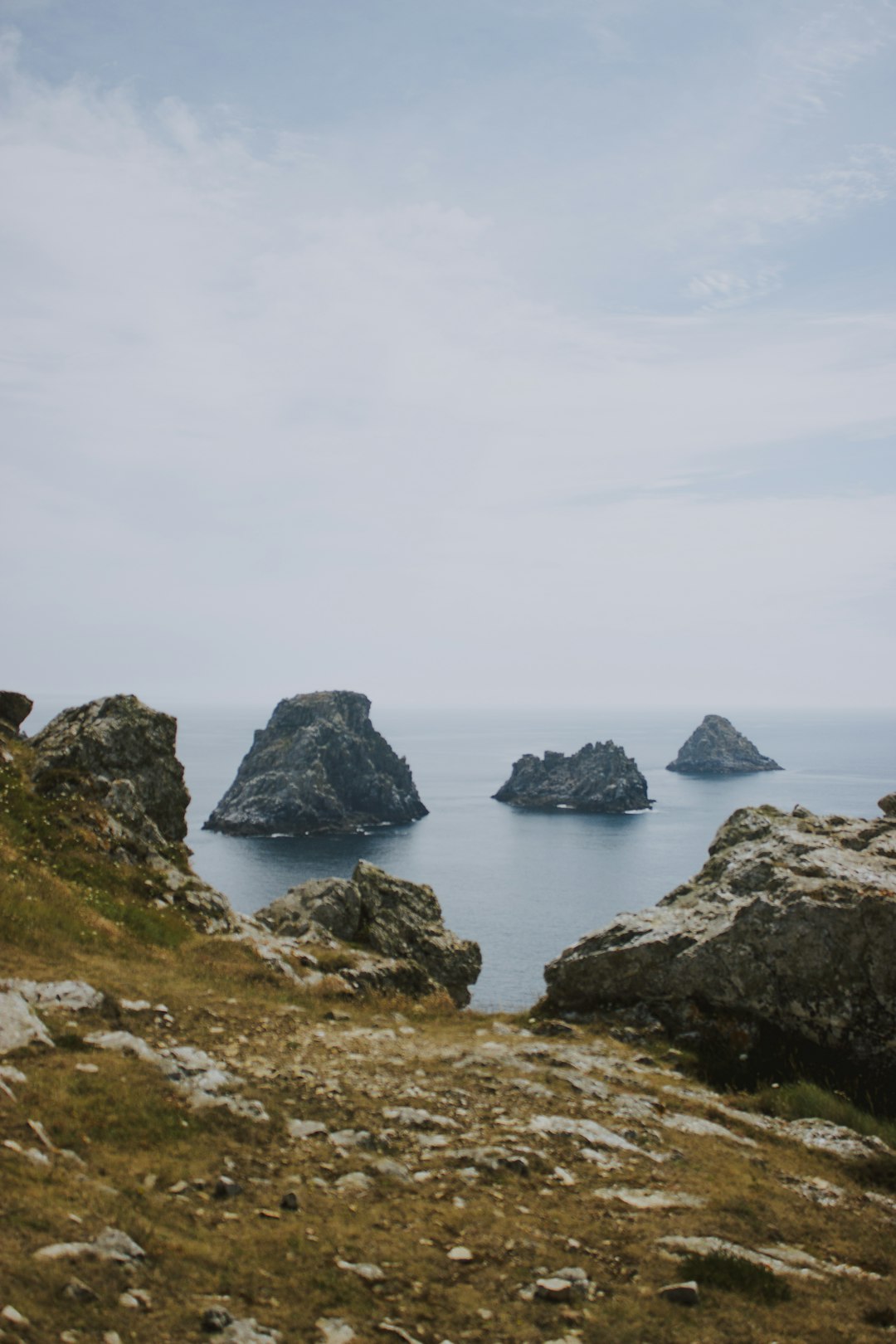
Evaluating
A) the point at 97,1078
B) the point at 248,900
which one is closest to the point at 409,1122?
the point at 97,1078

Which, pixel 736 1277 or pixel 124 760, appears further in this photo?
pixel 124 760

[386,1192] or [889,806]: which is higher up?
[889,806]

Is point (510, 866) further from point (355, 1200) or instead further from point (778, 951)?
point (355, 1200)

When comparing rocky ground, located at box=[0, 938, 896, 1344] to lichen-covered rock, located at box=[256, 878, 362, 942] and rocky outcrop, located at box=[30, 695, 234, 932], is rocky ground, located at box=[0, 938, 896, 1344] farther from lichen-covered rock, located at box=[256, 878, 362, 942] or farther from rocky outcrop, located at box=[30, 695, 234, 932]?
lichen-covered rock, located at box=[256, 878, 362, 942]

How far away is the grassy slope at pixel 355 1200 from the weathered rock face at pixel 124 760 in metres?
10.6

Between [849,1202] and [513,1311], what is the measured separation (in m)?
6.80

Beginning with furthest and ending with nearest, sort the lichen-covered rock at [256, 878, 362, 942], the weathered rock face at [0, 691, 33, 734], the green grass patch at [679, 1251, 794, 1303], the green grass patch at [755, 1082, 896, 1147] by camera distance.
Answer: the weathered rock face at [0, 691, 33, 734], the lichen-covered rock at [256, 878, 362, 942], the green grass patch at [755, 1082, 896, 1147], the green grass patch at [679, 1251, 794, 1303]

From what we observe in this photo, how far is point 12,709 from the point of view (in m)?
33.9

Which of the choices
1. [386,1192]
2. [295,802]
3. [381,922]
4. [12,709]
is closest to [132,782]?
[12,709]

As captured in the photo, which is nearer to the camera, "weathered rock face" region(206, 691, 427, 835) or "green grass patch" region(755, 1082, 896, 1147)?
"green grass patch" region(755, 1082, 896, 1147)

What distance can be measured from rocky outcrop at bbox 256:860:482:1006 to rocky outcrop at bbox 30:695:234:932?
15.1ft

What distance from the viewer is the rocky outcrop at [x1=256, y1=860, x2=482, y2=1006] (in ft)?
102

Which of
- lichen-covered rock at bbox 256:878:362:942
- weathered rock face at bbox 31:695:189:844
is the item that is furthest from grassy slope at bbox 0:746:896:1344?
lichen-covered rock at bbox 256:878:362:942

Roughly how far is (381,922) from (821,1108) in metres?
19.4
